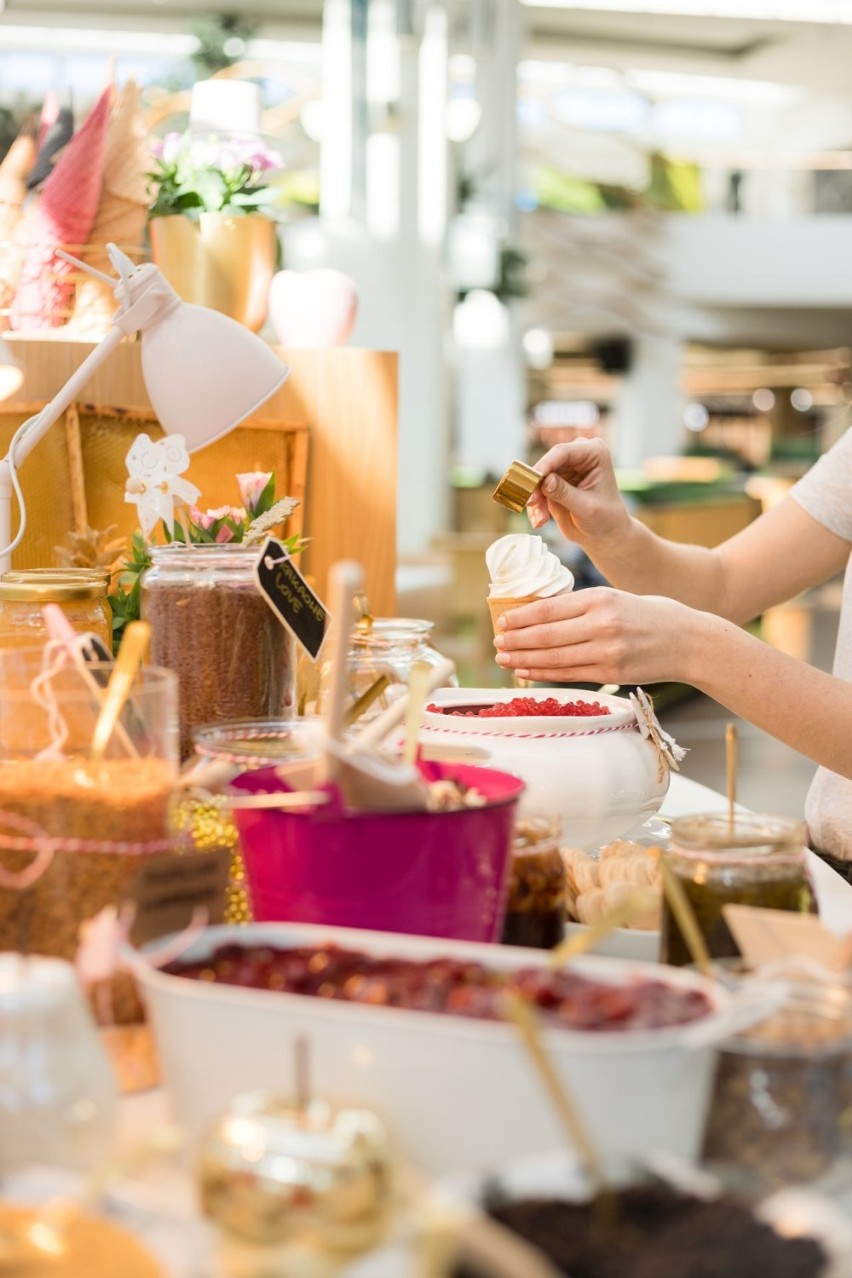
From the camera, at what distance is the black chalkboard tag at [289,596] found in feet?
4.11

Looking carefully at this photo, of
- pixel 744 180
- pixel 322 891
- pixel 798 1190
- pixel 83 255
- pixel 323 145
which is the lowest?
pixel 798 1190

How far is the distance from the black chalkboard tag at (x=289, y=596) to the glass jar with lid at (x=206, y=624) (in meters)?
0.04

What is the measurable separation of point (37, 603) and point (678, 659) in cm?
69

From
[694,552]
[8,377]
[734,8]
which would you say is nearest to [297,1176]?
[8,377]

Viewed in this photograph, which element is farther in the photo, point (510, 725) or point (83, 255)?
point (83, 255)

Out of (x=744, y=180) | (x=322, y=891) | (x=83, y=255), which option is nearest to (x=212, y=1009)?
(x=322, y=891)

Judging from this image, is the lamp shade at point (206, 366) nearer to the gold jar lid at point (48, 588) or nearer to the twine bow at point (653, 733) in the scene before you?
the gold jar lid at point (48, 588)

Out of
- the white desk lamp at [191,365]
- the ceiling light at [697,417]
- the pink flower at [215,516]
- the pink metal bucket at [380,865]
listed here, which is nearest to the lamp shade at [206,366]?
the white desk lamp at [191,365]

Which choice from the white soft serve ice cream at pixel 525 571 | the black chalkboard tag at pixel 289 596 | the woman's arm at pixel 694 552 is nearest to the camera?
the black chalkboard tag at pixel 289 596

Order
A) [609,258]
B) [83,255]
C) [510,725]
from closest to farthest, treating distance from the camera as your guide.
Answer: [510,725] → [83,255] → [609,258]

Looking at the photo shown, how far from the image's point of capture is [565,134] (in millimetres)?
16500

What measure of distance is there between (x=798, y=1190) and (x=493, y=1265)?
0.30 m

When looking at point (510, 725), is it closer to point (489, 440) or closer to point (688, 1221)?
point (688, 1221)

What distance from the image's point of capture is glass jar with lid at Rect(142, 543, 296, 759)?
133 centimetres
